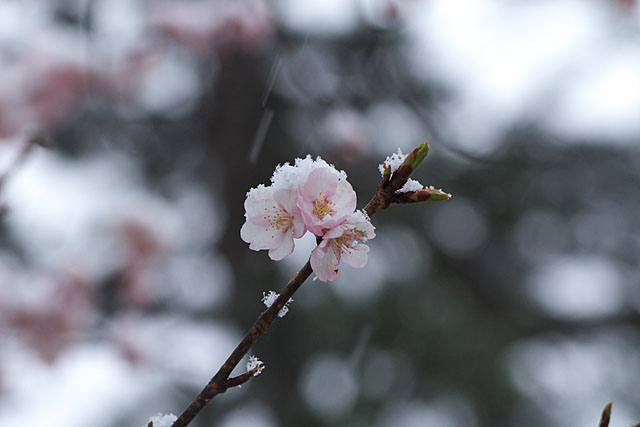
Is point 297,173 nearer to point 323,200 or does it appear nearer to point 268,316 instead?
point 323,200

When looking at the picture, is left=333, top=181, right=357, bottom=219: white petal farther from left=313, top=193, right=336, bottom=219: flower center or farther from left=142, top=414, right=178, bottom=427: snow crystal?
left=142, top=414, right=178, bottom=427: snow crystal

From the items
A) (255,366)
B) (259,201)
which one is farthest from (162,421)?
(259,201)

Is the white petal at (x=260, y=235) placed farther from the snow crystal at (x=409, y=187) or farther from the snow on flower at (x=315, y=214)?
the snow crystal at (x=409, y=187)

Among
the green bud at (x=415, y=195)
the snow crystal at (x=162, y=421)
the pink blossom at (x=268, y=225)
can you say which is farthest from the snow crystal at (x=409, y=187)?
the snow crystal at (x=162, y=421)

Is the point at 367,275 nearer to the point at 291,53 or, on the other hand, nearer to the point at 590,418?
the point at 291,53

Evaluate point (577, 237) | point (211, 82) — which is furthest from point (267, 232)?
point (577, 237)

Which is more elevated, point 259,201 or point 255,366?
point 259,201
